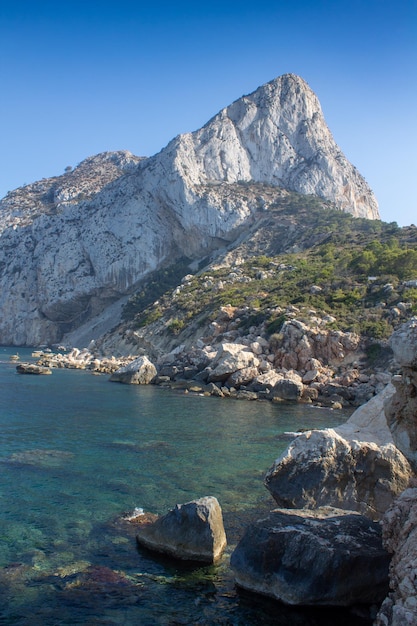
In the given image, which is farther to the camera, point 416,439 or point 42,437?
point 42,437

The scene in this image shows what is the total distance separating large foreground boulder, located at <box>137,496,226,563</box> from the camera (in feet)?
29.5

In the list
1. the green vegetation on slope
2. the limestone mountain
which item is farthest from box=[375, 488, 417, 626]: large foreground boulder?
the limestone mountain

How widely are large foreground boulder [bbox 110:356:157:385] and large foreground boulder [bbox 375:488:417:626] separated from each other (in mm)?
32472

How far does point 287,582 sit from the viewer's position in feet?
24.7

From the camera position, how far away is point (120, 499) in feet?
39.0

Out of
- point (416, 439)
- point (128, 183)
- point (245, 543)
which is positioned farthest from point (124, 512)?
point (128, 183)

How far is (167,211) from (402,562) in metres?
90.7

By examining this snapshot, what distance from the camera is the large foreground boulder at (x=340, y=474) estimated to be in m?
10.2

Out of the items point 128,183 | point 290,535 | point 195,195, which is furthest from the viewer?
point 128,183

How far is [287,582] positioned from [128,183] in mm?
97926

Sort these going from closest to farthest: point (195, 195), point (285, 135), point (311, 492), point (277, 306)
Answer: point (311, 492) → point (277, 306) → point (195, 195) → point (285, 135)

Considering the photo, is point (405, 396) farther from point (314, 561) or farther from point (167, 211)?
point (167, 211)

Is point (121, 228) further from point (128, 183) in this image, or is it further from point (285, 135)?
point (285, 135)

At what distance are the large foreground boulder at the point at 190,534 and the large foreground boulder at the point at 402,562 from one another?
130 inches
